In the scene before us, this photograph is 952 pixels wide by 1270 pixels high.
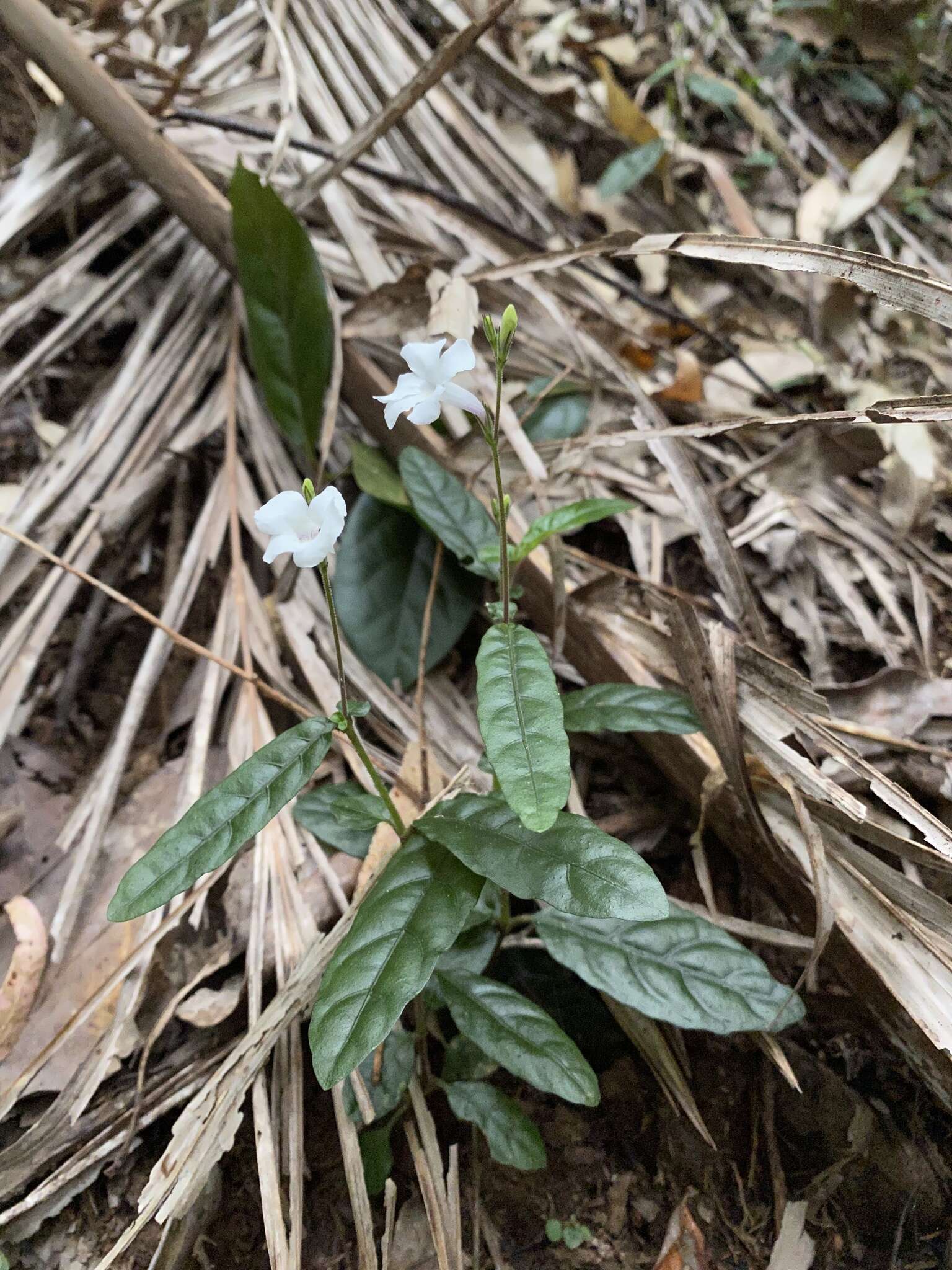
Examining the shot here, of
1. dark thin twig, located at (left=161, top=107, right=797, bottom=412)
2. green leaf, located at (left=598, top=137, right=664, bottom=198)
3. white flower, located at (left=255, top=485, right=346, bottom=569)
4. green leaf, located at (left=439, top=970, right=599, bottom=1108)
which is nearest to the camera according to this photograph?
white flower, located at (left=255, top=485, right=346, bottom=569)

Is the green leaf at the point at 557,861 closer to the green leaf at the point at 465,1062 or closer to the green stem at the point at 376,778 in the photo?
the green stem at the point at 376,778

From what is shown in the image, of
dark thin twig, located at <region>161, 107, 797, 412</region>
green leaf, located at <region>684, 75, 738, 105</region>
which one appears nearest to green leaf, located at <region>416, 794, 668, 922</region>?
dark thin twig, located at <region>161, 107, 797, 412</region>

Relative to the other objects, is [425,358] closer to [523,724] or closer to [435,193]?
[523,724]

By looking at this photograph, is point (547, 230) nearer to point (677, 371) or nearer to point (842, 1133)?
point (677, 371)

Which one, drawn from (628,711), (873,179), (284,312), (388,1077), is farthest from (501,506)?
(873,179)

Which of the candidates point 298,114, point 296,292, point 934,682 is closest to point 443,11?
point 298,114

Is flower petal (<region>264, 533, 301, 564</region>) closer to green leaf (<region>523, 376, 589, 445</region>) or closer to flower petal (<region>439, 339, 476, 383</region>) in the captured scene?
flower petal (<region>439, 339, 476, 383</region>)
